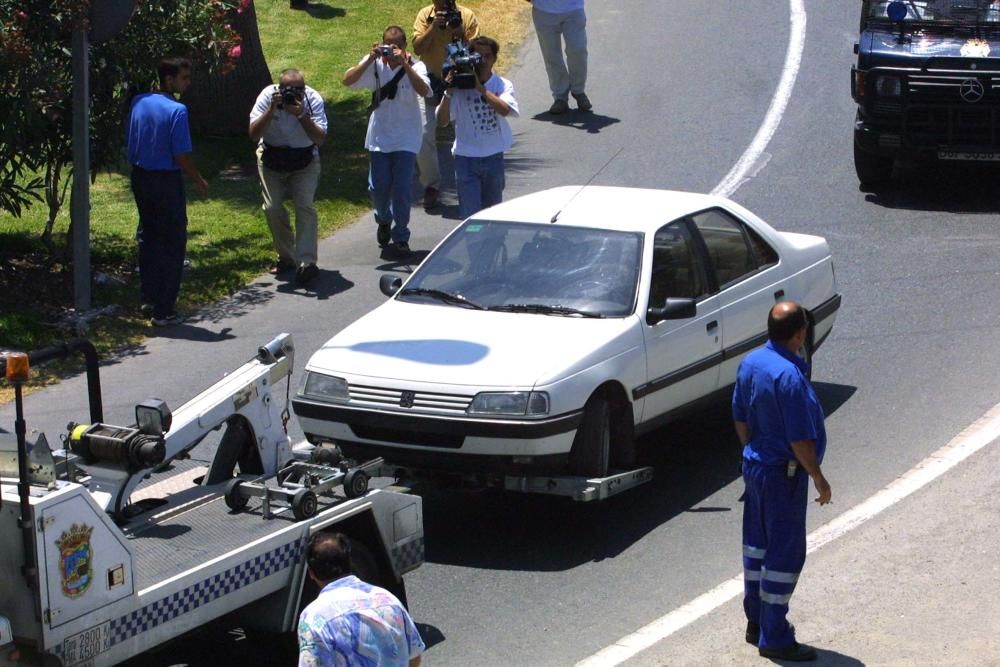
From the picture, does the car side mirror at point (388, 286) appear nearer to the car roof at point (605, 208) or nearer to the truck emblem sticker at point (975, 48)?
the car roof at point (605, 208)

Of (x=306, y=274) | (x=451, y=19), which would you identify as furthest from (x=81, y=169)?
(x=451, y=19)

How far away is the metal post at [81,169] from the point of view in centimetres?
1122

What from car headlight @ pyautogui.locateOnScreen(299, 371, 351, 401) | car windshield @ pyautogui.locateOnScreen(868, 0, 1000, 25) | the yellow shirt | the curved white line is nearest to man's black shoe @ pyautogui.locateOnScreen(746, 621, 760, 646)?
car headlight @ pyautogui.locateOnScreen(299, 371, 351, 401)

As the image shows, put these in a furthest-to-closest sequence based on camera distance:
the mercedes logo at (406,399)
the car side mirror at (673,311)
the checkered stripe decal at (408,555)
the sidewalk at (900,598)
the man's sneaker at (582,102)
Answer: the man's sneaker at (582,102) → the car side mirror at (673,311) → the mercedes logo at (406,399) → the checkered stripe decal at (408,555) → the sidewalk at (900,598)

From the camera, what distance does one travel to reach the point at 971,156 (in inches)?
574

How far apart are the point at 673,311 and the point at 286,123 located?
5414 mm

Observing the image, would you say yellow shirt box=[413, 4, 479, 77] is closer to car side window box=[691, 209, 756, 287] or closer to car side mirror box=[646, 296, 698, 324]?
car side window box=[691, 209, 756, 287]

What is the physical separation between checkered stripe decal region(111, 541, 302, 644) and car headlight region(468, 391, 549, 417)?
162 cm

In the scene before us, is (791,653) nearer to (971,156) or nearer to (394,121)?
(394,121)

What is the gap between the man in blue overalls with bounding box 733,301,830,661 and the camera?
21.4 feet

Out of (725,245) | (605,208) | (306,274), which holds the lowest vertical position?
(306,274)

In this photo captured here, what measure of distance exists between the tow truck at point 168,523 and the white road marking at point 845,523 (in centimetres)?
104

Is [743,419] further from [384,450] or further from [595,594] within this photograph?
[384,450]

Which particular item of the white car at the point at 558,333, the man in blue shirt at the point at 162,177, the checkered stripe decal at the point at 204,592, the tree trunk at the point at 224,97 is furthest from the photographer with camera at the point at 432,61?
the checkered stripe decal at the point at 204,592
